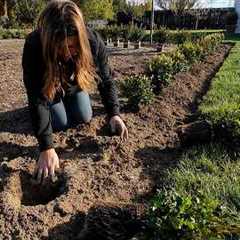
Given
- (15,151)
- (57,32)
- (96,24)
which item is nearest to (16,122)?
(15,151)

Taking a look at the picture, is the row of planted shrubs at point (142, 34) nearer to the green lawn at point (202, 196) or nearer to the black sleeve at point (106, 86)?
the green lawn at point (202, 196)

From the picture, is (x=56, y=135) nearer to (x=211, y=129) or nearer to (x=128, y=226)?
(x=211, y=129)

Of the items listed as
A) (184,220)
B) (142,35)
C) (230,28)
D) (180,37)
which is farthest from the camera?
(230,28)

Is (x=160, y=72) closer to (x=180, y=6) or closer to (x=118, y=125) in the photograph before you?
(x=118, y=125)

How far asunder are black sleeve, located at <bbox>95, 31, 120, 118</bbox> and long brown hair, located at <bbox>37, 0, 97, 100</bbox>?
404 mm

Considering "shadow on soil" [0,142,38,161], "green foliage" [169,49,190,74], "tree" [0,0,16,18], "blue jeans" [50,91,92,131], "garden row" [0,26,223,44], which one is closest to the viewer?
"shadow on soil" [0,142,38,161]

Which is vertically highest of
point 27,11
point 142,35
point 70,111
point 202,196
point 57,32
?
point 57,32

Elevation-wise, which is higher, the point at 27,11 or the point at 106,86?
the point at 106,86

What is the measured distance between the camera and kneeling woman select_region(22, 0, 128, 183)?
3.20m

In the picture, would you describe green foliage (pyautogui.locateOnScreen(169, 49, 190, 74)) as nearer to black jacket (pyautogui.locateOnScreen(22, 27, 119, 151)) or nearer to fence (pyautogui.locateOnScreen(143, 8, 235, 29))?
black jacket (pyautogui.locateOnScreen(22, 27, 119, 151))

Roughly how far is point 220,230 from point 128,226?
20.8 inches

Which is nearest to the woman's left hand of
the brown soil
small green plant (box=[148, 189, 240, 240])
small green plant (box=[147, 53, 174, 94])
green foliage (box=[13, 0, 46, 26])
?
the brown soil

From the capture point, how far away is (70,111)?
459 cm

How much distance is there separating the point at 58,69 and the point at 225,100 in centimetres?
289
